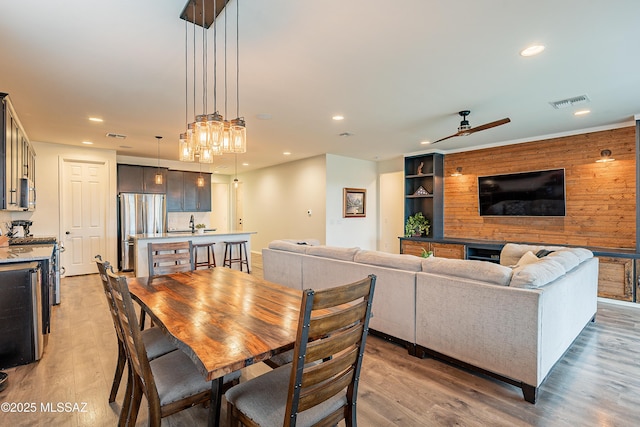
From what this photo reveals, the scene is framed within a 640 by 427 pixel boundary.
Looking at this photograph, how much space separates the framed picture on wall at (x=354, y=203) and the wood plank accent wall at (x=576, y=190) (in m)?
2.35

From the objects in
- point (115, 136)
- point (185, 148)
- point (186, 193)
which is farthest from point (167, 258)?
point (186, 193)

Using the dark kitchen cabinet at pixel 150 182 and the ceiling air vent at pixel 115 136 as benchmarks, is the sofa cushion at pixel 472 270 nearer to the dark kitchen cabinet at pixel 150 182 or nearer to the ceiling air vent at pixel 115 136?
the ceiling air vent at pixel 115 136

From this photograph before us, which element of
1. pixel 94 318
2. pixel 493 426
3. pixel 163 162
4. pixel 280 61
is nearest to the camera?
pixel 493 426

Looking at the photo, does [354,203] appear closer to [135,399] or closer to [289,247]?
[289,247]

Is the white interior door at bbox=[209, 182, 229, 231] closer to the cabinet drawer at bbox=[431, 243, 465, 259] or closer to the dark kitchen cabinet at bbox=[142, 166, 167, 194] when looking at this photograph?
the dark kitchen cabinet at bbox=[142, 166, 167, 194]

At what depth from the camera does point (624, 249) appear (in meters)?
4.56

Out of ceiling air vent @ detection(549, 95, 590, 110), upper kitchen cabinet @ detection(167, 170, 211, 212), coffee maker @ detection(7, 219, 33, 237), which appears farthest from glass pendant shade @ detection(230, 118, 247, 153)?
upper kitchen cabinet @ detection(167, 170, 211, 212)

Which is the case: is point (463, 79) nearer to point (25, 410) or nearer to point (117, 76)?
→ point (117, 76)

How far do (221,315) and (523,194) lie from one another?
5.77 m

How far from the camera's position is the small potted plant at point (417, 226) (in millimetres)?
6844

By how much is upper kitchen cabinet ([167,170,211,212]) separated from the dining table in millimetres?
5912

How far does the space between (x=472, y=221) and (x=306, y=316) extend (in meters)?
6.08

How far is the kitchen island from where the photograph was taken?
4.99 m

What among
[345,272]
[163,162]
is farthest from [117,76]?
[163,162]
